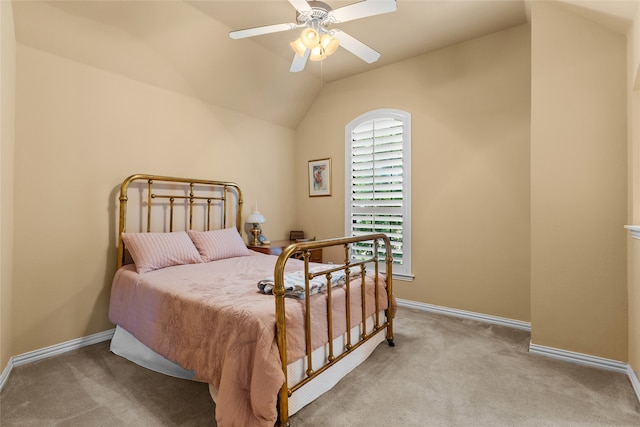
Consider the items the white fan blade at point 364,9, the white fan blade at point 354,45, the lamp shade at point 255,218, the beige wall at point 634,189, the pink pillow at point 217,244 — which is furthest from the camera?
the lamp shade at point 255,218

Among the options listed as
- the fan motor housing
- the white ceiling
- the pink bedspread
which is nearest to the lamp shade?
the pink bedspread

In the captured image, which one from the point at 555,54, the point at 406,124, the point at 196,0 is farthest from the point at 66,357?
the point at 555,54

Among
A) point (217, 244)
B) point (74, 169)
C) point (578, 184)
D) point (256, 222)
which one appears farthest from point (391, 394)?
point (74, 169)

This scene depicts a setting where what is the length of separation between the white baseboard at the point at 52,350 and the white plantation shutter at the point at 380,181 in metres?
2.84

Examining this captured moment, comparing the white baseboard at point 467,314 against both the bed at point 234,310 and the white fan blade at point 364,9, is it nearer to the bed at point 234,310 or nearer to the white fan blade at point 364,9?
the bed at point 234,310

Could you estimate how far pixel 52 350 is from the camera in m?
2.56

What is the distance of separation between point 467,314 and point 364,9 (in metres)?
3.00

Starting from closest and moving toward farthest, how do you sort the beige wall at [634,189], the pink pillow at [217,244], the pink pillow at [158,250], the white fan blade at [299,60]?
the beige wall at [634,189]
the white fan blade at [299,60]
the pink pillow at [158,250]
the pink pillow at [217,244]

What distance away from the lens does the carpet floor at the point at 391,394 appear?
5.80ft

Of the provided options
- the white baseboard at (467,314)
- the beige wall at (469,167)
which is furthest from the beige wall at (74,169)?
the white baseboard at (467,314)

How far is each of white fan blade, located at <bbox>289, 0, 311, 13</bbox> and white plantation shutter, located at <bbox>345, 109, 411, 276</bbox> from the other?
6.75 ft

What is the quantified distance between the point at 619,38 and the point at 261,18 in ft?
9.14

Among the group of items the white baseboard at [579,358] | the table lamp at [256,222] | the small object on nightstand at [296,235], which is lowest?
the white baseboard at [579,358]

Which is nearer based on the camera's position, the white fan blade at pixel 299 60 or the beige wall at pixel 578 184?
the beige wall at pixel 578 184
